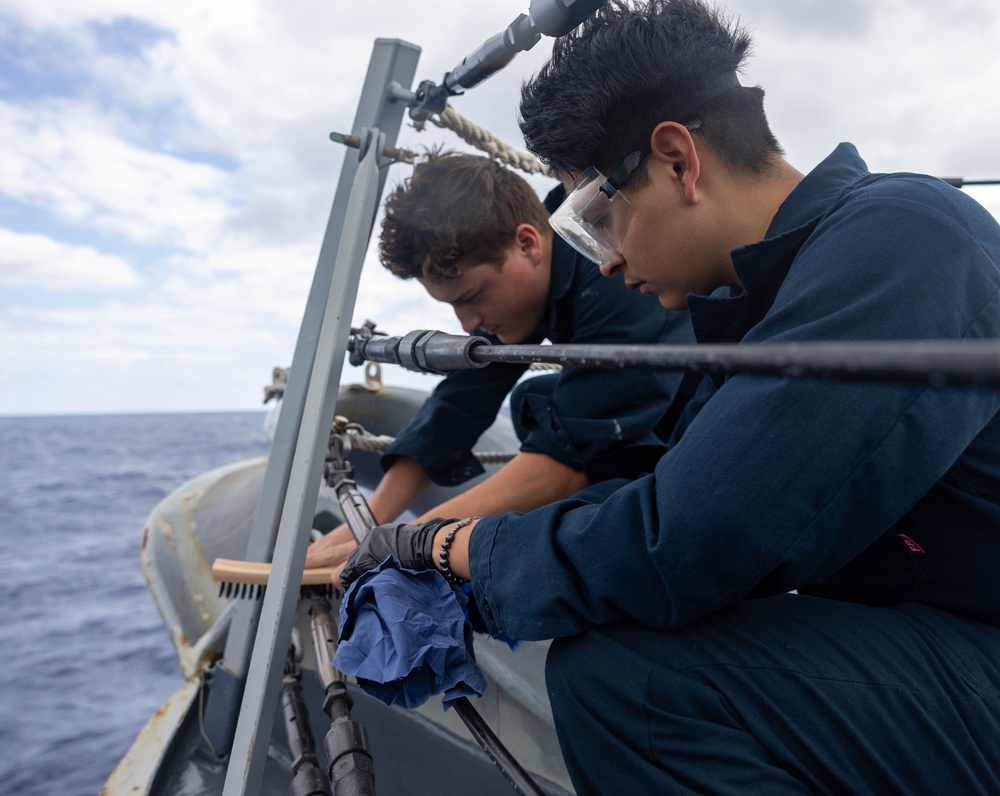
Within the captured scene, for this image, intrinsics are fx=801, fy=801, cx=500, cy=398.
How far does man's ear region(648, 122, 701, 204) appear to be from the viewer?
42.0 inches

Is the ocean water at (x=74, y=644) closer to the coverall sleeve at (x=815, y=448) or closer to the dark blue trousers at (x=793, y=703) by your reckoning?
the dark blue trousers at (x=793, y=703)

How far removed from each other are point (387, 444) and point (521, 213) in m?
0.78

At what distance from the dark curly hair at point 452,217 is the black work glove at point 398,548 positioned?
94 cm

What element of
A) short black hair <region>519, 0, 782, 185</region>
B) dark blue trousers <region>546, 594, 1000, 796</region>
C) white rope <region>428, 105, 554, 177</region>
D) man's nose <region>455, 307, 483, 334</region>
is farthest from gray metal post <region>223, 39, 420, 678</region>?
dark blue trousers <region>546, 594, 1000, 796</region>

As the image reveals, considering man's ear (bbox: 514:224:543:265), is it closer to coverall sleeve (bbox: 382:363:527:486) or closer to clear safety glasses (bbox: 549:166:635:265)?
coverall sleeve (bbox: 382:363:527:486)

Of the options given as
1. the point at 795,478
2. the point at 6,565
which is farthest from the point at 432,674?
the point at 6,565

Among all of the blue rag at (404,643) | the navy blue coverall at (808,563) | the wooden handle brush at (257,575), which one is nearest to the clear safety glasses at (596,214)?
the navy blue coverall at (808,563)

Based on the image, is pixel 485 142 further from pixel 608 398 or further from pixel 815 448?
pixel 815 448

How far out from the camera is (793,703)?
88 centimetres

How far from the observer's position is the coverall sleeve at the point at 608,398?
176 cm

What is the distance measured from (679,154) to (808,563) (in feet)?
1.87

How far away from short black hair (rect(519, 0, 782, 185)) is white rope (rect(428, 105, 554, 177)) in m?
0.72

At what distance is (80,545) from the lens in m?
12.2

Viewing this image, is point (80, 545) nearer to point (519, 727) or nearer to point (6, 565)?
point (6, 565)
